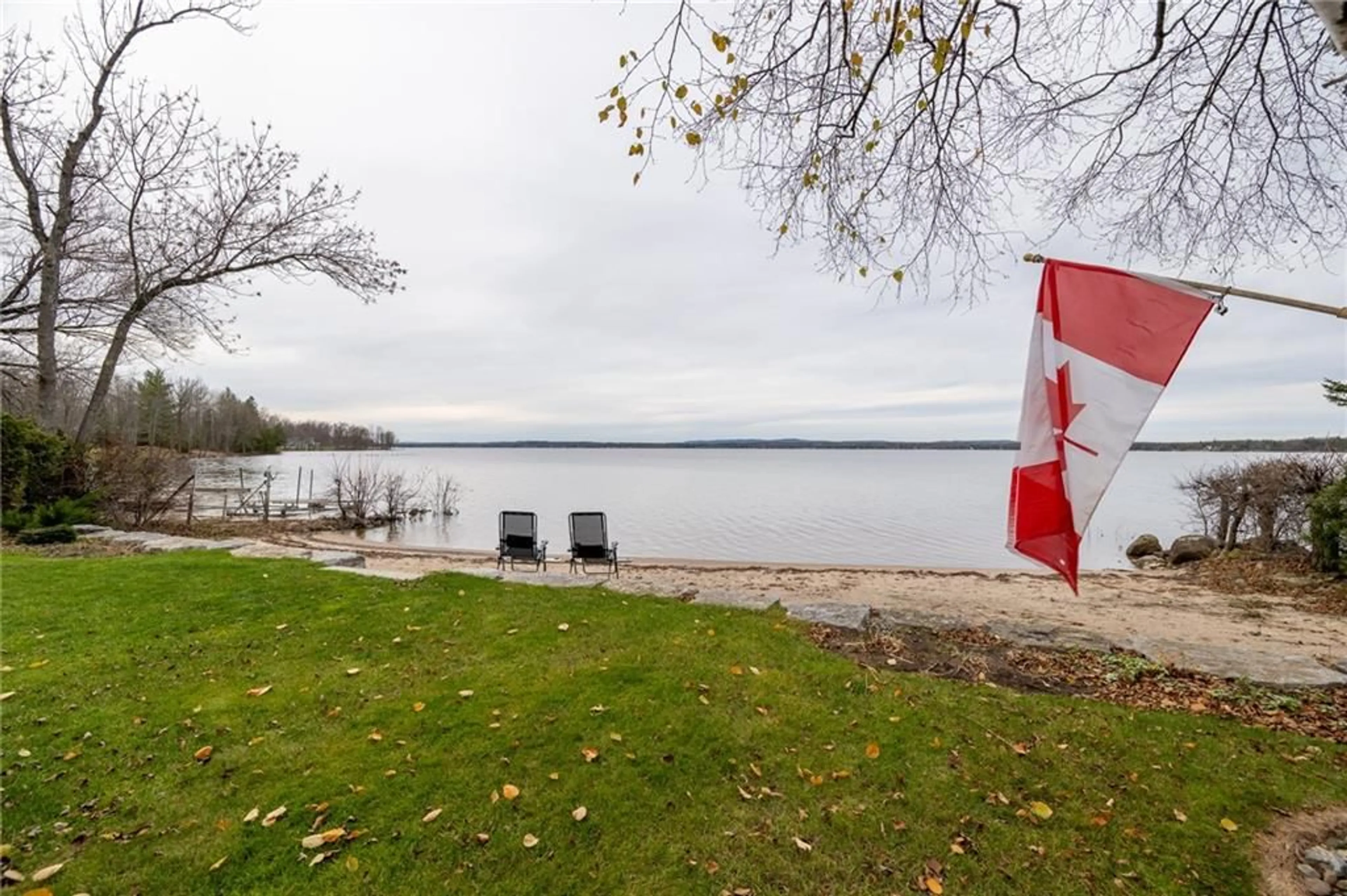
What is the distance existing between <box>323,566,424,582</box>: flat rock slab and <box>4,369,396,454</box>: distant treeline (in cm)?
1111

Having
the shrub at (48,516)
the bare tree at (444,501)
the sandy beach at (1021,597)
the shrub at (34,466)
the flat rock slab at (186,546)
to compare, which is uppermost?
the shrub at (34,466)

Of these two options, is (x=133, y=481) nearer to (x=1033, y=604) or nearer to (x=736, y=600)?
(x=736, y=600)

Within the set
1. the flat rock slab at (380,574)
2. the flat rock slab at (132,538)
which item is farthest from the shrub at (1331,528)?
the flat rock slab at (132,538)

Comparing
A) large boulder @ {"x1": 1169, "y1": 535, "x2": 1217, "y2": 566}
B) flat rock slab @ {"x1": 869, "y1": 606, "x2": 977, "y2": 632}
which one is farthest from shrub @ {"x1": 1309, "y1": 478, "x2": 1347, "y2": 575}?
flat rock slab @ {"x1": 869, "y1": 606, "x2": 977, "y2": 632}

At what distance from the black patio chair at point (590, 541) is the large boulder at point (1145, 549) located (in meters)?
16.5

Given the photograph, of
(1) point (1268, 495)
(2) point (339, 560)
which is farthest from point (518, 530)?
(1) point (1268, 495)

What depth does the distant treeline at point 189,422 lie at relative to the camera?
1627 cm

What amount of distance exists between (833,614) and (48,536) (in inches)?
453

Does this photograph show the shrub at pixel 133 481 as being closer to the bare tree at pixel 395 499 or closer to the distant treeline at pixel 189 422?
the distant treeline at pixel 189 422

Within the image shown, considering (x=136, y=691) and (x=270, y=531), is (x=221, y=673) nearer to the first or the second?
(x=136, y=691)

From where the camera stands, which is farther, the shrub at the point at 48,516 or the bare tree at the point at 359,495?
the bare tree at the point at 359,495

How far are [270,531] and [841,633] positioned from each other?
20.6m

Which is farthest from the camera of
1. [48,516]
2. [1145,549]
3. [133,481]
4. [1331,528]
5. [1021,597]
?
[1145,549]

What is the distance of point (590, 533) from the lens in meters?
11.6
